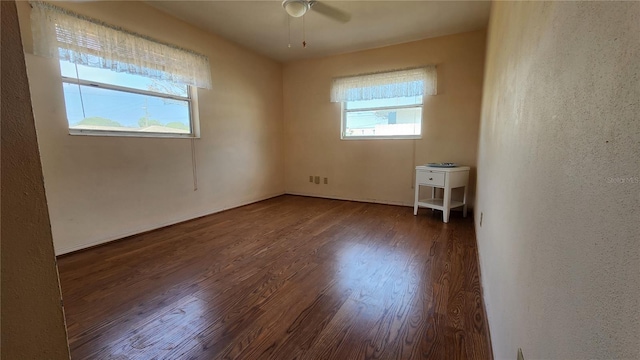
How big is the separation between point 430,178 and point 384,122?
121 centimetres

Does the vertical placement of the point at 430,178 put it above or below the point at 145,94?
below

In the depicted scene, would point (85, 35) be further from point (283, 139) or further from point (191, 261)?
point (283, 139)

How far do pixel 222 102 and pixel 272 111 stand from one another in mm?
1055

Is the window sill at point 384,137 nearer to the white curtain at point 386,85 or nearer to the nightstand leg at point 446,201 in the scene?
the white curtain at point 386,85

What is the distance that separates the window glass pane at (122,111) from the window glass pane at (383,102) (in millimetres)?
2324

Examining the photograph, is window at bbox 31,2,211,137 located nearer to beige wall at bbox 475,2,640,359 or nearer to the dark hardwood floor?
the dark hardwood floor

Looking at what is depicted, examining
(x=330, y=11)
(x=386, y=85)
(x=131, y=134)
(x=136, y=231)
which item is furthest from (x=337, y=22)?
(x=136, y=231)

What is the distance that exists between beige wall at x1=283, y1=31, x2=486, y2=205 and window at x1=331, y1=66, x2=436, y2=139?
109mm

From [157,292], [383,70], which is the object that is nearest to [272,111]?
[383,70]

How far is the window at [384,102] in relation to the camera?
350 cm

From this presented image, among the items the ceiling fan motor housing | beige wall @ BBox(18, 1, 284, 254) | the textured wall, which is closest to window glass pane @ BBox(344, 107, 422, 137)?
beige wall @ BBox(18, 1, 284, 254)

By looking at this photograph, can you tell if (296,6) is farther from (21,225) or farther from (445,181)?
(21,225)

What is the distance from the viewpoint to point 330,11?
272cm

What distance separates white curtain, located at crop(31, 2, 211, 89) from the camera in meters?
1.94
